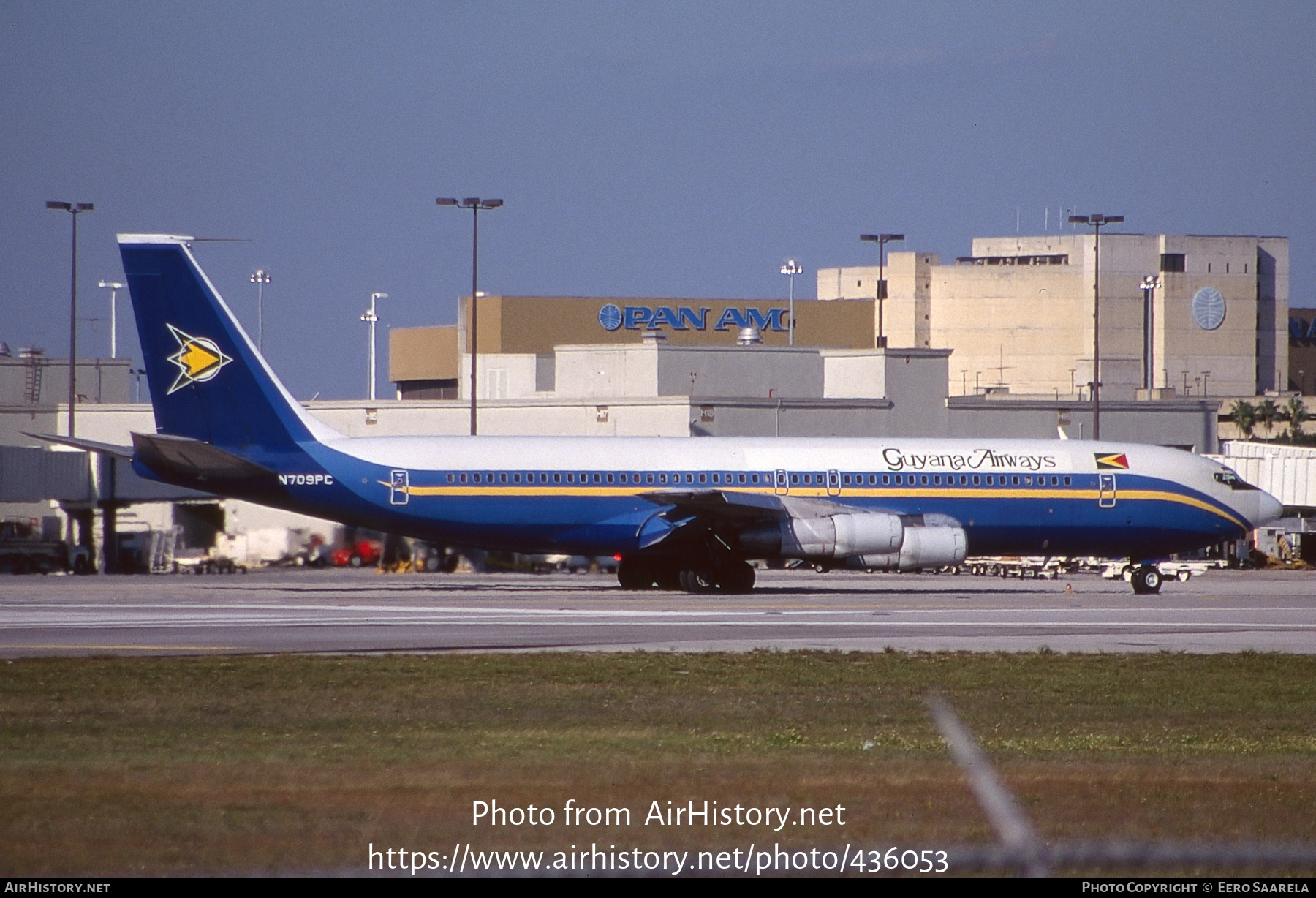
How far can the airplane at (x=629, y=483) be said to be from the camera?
37.7 m

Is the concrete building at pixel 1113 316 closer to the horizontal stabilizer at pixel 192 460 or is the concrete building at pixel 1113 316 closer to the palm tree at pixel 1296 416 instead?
the palm tree at pixel 1296 416

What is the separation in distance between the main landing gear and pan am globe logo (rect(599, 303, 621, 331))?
2402 inches

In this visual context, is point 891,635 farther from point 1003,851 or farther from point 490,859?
point 1003,851

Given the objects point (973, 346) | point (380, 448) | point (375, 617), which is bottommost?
point (375, 617)

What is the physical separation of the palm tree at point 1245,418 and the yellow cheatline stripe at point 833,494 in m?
61.9

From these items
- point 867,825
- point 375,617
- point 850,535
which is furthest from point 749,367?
point 867,825

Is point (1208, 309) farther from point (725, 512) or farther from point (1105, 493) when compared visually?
point (725, 512)

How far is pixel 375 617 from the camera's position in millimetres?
29562

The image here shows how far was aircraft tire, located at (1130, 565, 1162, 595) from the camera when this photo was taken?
4078 centimetres

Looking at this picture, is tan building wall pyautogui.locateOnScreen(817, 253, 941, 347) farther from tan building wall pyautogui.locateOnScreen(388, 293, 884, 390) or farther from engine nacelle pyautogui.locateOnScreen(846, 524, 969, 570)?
engine nacelle pyautogui.locateOnScreen(846, 524, 969, 570)

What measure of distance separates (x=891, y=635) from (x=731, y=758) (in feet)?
44.7

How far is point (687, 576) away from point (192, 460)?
11788mm

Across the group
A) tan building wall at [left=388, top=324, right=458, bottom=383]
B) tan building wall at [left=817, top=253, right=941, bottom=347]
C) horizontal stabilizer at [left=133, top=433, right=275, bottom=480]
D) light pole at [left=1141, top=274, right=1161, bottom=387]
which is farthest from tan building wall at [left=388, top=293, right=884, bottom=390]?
horizontal stabilizer at [left=133, top=433, right=275, bottom=480]

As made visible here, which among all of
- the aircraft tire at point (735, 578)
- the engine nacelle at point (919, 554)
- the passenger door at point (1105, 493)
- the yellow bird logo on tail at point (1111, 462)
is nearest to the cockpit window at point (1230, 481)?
the yellow bird logo on tail at point (1111, 462)
